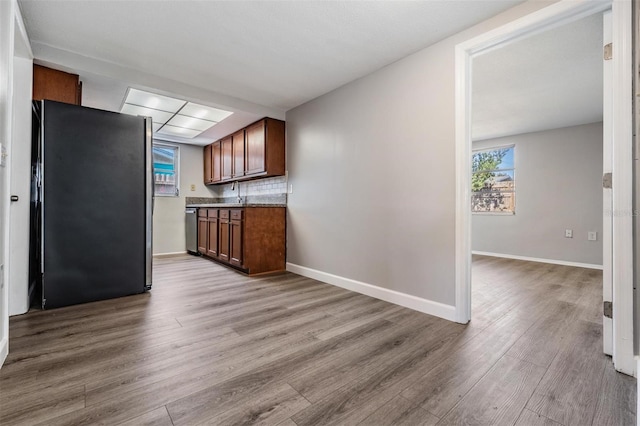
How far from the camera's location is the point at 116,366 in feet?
5.01

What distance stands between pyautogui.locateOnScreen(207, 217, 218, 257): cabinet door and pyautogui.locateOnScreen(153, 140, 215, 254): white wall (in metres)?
1.27

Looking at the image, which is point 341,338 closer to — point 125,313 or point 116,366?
point 116,366

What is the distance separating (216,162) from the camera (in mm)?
5434

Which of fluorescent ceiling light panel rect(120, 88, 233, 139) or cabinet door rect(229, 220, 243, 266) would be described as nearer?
fluorescent ceiling light panel rect(120, 88, 233, 139)

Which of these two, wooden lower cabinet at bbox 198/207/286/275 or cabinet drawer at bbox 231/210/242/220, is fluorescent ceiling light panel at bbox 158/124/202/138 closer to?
wooden lower cabinet at bbox 198/207/286/275

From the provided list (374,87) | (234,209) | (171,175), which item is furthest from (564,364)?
(171,175)

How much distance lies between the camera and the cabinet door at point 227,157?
4.91m

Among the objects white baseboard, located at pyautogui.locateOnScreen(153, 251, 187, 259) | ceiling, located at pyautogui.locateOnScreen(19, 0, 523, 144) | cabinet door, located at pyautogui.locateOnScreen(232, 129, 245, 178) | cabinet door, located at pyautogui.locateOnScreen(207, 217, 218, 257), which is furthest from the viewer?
white baseboard, located at pyautogui.locateOnScreen(153, 251, 187, 259)

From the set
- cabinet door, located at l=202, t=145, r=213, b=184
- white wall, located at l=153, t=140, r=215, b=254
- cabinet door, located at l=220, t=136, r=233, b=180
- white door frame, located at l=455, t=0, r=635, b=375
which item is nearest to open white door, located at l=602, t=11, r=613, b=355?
white door frame, located at l=455, t=0, r=635, b=375

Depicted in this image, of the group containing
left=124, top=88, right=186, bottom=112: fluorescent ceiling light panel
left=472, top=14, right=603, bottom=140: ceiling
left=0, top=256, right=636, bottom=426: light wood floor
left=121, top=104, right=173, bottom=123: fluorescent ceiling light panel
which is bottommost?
left=0, top=256, right=636, bottom=426: light wood floor

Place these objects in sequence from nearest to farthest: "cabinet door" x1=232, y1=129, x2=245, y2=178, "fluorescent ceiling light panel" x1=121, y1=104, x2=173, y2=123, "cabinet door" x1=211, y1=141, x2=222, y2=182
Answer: "fluorescent ceiling light panel" x1=121, y1=104, x2=173, y2=123, "cabinet door" x1=232, y1=129, x2=245, y2=178, "cabinet door" x1=211, y1=141, x2=222, y2=182

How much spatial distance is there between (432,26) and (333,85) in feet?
4.21

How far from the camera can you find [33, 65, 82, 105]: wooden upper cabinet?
2.52 meters

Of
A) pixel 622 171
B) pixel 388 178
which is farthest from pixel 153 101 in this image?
pixel 622 171
